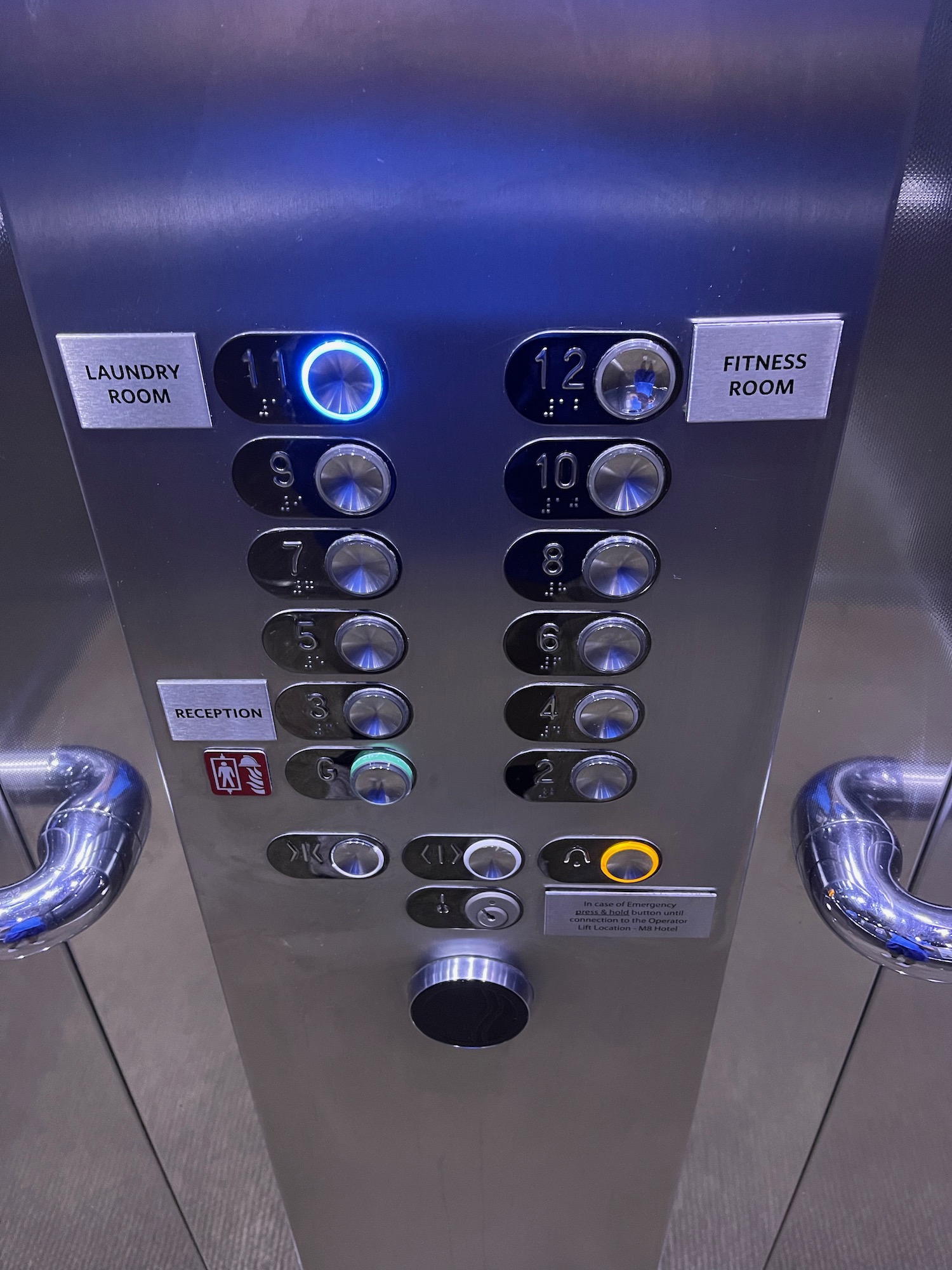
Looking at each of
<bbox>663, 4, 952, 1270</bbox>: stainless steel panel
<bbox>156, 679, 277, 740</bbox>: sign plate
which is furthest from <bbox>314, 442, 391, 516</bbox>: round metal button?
<bbox>663, 4, 952, 1270</bbox>: stainless steel panel

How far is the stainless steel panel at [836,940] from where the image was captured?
0.37 metres

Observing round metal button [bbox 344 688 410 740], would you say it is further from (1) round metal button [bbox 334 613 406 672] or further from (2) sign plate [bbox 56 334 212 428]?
(2) sign plate [bbox 56 334 212 428]

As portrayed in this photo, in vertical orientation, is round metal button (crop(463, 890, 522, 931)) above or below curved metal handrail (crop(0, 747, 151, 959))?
below

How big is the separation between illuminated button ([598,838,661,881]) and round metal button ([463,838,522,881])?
1.9 inches

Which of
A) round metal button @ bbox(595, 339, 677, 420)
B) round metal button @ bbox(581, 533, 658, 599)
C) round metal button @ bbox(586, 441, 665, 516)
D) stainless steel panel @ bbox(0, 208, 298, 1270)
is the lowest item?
stainless steel panel @ bbox(0, 208, 298, 1270)

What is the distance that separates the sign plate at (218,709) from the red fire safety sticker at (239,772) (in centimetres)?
1

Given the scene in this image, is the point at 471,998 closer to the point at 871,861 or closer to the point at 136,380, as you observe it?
the point at 871,861

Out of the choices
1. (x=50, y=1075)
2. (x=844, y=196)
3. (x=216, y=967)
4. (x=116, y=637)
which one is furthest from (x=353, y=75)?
(x=50, y=1075)

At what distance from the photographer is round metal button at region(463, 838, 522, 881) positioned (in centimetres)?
45

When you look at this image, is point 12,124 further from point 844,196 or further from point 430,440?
point 844,196

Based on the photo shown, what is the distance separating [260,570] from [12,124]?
18 cm

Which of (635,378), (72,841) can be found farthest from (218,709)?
(635,378)

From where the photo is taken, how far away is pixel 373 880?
18.8 inches

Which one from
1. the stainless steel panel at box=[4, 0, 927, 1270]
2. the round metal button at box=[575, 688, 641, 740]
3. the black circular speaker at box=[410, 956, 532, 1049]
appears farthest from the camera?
the black circular speaker at box=[410, 956, 532, 1049]
